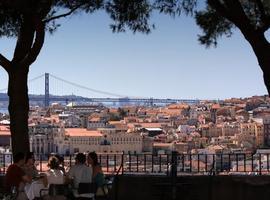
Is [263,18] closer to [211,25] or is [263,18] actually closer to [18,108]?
[211,25]

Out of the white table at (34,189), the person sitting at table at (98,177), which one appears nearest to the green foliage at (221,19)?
the person sitting at table at (98,177)

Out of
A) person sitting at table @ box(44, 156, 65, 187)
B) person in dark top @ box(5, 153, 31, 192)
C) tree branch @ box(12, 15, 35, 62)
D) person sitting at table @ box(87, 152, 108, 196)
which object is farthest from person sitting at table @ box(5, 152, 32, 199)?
tree branch @ box(12, 15, 35, 62)

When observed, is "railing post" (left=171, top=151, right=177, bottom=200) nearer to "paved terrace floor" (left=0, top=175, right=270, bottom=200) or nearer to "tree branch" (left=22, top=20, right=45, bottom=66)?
"paved terrace floor" (left=0, top=175, right=270, bottom=200)

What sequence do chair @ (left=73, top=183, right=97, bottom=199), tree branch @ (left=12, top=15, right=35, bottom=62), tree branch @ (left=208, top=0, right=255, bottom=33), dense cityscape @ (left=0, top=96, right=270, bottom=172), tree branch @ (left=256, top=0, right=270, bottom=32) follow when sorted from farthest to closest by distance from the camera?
1. dense cityscape @ (left=0, top=96, right=270, bottom=172)
2. tree branch @ (left=12, top=15, right=35, bottom=62)
3. tree branch @ (left=256, top=0, right=270, bottom=32)
4. tree branch @ (left=208, top=0, right=255, bottom=33)
5. chair @ (left=73, top=183, right=97, bottom=199)

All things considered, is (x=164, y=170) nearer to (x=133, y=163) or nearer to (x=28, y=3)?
(x=133, y=163)

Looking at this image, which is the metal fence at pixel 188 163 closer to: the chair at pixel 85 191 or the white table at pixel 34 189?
the chair at pixel 85 191

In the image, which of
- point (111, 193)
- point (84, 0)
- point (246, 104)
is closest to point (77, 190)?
point (111, 193)

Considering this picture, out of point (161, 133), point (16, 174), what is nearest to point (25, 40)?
point (16, 174)
